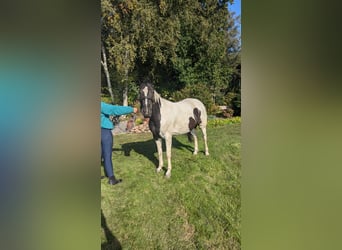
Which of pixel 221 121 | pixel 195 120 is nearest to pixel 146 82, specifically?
pixel 195 120

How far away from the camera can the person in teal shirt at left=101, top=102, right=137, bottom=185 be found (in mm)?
1565

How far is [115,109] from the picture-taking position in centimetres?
159

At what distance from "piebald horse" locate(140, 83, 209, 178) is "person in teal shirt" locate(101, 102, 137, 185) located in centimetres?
14

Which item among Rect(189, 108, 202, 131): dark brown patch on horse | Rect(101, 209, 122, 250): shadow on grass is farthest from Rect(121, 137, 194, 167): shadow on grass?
Rect(101, 209, 122, 250): shadow on grass

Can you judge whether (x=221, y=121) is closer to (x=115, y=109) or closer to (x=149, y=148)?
(x=149, y=148)

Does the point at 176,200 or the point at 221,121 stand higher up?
the point at 221,121

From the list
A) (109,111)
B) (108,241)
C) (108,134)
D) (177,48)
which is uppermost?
(177,48)

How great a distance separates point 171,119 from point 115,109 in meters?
0.32

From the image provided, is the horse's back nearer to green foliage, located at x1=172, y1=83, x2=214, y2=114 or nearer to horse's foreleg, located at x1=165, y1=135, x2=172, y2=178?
green foliage, located at x1=172, y1=83, x2=214, y2=114
